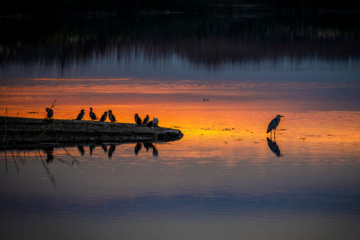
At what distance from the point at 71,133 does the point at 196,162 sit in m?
3.35

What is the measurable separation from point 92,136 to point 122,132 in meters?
0.62

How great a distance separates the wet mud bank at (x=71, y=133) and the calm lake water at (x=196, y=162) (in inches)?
12.8

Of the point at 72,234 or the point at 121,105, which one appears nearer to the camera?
the point at 72,234

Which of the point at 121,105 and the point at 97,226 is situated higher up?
the point at 121,105

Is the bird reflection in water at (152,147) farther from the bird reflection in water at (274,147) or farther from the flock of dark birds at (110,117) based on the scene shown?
the bird reflection in water at (274,147)

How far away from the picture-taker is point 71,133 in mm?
16297

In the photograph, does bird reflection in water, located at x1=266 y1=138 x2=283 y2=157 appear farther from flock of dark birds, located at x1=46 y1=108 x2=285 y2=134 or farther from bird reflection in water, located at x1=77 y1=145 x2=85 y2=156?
bird reflection in water, located at x1=77 y1=145 x2=85 y2=156

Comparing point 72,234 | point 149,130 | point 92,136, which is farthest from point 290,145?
point 72,234

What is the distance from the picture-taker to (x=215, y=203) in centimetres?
1136

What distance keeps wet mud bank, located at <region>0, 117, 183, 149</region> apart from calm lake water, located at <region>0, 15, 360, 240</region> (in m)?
0.33

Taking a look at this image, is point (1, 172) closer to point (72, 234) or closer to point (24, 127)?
point (24, 127)

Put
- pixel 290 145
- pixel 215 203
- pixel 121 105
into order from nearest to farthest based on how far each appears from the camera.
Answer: pixel 215 203
pixel 290 145
pixel 121 105

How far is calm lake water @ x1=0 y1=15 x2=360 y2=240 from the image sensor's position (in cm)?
1051

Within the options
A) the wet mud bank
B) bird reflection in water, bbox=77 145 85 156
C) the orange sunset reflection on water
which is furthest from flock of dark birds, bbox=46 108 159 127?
bird reflection in water, bbox=77 145 85 156
